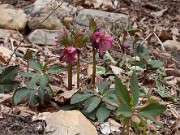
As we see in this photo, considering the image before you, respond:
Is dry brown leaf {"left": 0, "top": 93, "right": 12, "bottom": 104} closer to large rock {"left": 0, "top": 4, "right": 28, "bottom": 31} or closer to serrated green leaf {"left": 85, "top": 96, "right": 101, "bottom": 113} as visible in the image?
serrated green leaf {"left": 85, "top": 96, "right": 101, "bottom": 113}

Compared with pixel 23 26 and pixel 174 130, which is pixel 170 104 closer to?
pixel 174 130

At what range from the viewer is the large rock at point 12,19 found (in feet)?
8.29

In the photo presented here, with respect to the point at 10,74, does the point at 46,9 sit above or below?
below

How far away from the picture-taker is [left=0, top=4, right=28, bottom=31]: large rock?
8.29 feet

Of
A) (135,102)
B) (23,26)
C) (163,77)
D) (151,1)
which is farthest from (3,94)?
(151,1)

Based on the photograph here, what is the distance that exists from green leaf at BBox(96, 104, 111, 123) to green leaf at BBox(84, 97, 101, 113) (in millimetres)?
34

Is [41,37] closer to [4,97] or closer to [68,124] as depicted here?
[4,97]

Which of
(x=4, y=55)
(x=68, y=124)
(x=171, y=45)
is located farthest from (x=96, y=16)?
(x=68, y=124)

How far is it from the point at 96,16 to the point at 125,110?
169cm

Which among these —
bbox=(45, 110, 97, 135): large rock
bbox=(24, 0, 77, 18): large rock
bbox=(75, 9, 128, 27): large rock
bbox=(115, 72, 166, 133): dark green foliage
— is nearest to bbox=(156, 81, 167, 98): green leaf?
bbox=(45, 110, 97, 135): large rock

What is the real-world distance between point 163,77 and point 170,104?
0.97ft

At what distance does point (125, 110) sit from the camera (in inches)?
45.9

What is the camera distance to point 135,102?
122 cm

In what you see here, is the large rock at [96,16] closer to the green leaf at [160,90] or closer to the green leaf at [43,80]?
the green leaf at [160,90]
